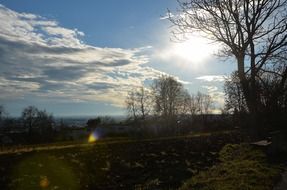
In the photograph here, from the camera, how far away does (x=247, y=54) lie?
→ 21.0m

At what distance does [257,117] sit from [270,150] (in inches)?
140

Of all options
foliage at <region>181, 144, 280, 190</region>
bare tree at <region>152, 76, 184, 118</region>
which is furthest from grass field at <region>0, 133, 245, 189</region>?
bare tree at <region>152, 76, 184, 118</region>

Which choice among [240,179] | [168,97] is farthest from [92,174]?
[168,97]

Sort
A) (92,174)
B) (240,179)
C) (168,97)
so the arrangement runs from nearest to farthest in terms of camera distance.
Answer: (240,179), (92,174), (168,97)

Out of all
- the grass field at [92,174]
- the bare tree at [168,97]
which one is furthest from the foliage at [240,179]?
the bare tree at [168,97]

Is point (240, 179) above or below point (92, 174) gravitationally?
above

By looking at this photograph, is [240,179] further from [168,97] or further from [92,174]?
[168,97]

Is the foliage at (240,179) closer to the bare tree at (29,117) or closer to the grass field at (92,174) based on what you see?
the grass field at (92,174)

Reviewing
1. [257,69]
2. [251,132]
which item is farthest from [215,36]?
[251,132]

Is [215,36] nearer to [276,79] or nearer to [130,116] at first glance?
[276,79]

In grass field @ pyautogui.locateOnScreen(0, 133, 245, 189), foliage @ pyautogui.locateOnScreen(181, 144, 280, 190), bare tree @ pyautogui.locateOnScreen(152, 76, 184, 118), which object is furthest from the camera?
bare tree @ pyautogui.locateOnScreen(152, 76, 184, 118)

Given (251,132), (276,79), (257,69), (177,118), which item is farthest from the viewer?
(177,118)

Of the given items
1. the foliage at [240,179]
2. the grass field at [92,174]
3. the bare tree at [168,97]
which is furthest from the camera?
the bare tree at [168,97]

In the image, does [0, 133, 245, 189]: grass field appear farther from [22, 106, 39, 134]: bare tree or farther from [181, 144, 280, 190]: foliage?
[22, 106, 39, 134]: bare tree
